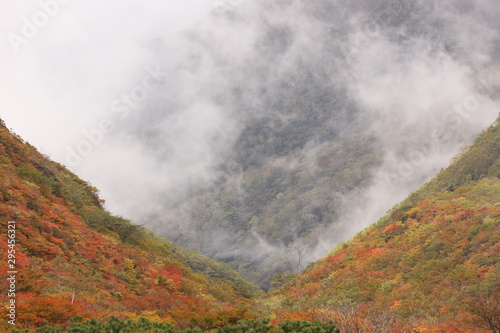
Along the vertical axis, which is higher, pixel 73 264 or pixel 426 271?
pixel 73 264

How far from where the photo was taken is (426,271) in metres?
26.8

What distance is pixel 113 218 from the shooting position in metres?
32.0

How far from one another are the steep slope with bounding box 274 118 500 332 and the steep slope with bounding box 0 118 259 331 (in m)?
6.00

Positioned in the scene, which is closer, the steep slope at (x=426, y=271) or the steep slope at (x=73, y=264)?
the steep slope at (x=73, y=264)

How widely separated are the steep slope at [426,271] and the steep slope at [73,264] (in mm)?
6001

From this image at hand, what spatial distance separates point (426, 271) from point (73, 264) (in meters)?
21.4

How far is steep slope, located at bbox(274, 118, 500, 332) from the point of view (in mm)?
16859

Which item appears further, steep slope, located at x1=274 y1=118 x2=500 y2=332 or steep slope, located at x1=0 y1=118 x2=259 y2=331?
steep slope, located at x1=274 y1=118 x2=500 y2=332

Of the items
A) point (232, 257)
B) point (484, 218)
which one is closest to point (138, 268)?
point (484, 218)

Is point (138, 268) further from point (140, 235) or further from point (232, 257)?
point (232, 257)

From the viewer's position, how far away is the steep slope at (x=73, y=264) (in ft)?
44.4

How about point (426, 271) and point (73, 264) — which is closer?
point (73, 264)

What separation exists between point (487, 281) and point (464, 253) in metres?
6.08

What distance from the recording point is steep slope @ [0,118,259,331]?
44.4 feet
